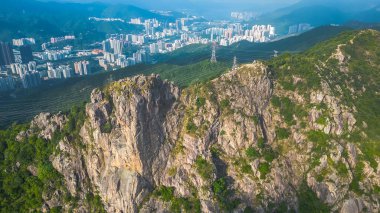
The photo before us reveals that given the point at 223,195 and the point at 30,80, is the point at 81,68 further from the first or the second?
the point at 223,195

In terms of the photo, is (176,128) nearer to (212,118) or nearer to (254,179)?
(212,118)

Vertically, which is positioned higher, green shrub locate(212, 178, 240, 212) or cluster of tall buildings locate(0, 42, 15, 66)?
green shrub locate(212, 178, 240, 212)

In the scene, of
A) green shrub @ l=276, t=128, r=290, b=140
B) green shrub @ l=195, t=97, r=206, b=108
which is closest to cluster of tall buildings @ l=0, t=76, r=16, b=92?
green shrub @ l=195, t=97, r=206, b=108

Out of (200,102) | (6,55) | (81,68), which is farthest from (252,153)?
(6,55)

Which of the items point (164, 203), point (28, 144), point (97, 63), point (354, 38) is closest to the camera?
point (164, 203)

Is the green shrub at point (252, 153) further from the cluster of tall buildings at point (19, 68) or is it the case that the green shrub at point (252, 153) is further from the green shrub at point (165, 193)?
the cluster of tall buildings at point (19, 68)

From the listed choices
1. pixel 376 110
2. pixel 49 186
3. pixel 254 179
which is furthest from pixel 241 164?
pixel 49 186

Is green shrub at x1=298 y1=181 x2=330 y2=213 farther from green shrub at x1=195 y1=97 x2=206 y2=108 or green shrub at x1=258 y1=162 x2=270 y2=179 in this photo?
green shrub at x1=195 y1=97 x2=206 y2=108

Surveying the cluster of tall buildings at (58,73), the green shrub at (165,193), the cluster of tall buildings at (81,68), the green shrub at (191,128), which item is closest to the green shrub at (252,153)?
the green shrub at (191,128)
